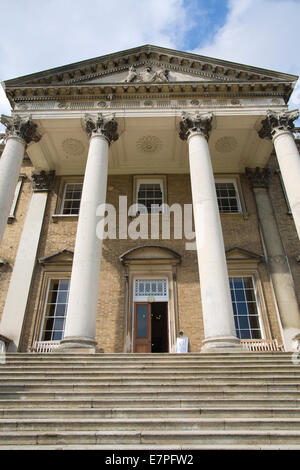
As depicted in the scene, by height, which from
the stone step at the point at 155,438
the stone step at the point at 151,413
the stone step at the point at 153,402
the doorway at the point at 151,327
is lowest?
the stone step at the point at 155,438

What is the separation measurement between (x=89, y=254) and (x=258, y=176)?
10.0 meters

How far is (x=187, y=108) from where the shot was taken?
13211 mm

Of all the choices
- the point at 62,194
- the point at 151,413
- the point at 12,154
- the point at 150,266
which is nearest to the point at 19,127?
the point at 12,154

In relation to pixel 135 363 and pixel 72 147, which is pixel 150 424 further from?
pixel 72 147

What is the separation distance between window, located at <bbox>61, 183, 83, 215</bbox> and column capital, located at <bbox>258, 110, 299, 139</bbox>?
9391mm

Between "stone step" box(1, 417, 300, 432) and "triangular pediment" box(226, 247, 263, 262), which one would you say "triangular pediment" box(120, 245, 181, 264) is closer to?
"triangular pediment" box(226, 247, 263, 262)

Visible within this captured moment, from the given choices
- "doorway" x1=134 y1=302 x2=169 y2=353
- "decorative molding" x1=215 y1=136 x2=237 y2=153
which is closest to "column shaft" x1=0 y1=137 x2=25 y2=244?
"doorway" x1=134 y1=302 x2=169 y2=353

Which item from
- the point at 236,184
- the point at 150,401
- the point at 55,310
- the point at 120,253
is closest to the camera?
the point at 150,401

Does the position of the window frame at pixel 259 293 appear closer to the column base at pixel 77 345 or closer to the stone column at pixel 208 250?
the stone column at pixel 208 250

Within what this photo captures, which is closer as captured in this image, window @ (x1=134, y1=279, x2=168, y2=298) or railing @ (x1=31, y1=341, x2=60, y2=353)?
railing @ (x1=31, y1=341, x2=60, y2=353)

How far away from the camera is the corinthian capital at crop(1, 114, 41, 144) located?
12.5m

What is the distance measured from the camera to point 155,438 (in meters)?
4.05

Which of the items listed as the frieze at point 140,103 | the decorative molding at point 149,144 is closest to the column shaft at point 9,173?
the frieze at point 140,103

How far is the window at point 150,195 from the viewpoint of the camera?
15.2 metres
